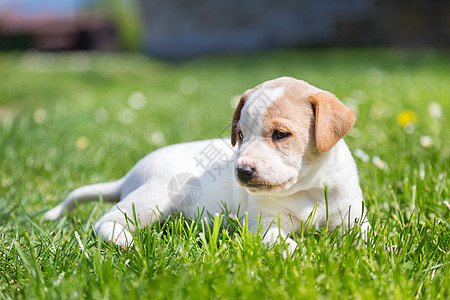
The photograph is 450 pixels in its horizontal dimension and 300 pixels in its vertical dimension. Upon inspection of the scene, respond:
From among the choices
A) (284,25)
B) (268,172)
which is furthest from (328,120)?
(284,25)

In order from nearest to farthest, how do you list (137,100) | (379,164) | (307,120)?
(307,120), (379,164), (137,100)

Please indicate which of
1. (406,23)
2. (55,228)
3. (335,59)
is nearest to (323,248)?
(55,228)

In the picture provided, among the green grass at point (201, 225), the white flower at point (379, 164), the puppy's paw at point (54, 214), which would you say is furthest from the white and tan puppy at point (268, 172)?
the white flower at point (379, 164)

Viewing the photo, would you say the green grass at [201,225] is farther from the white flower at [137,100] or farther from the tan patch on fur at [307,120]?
the tan patch on fur at [307,120]

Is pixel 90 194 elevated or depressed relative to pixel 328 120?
depressed

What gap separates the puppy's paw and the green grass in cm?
7

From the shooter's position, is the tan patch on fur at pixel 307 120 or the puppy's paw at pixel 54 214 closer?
the tan patch on fur at pixel 307 120

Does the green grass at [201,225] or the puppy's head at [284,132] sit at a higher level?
the puppy's head at [284,132]

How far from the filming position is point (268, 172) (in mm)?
2072

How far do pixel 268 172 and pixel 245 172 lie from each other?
0.33 ft

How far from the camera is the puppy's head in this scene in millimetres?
2084

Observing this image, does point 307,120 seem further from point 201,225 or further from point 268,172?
point 201,225

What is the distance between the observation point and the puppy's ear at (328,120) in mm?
2125

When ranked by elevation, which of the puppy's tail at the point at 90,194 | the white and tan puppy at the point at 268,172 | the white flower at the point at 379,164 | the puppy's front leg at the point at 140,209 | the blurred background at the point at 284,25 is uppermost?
the white and tan puppy at the point at 268,172
